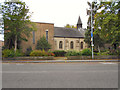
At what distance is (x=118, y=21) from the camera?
Answer: 17.8 metres

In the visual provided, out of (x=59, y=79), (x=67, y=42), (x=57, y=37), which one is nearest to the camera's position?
(x=59, y=79)

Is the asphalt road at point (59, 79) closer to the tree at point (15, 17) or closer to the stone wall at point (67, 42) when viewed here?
the tree at point (15, 17)

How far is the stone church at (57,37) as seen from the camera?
33.9 metres

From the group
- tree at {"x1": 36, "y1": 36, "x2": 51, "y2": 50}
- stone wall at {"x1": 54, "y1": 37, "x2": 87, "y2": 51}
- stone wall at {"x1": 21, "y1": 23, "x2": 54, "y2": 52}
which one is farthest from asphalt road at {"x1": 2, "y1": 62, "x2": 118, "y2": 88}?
stone wall at {"x1": 54, "y1": 37, "x2": 87, "y2": 51}

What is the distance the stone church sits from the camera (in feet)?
111

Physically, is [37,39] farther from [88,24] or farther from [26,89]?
[26,89]

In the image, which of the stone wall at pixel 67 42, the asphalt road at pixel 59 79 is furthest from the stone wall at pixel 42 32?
the asphalt road at pixel 59 79

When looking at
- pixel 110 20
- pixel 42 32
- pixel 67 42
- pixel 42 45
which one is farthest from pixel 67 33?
pixel 110 20

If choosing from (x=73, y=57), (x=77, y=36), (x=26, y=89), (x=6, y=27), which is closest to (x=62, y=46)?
(x=77, y=36)

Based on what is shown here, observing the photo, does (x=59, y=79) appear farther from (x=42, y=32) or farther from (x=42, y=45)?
(x=42, y=32)

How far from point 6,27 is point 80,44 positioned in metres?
28.0

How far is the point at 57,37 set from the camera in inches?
1507

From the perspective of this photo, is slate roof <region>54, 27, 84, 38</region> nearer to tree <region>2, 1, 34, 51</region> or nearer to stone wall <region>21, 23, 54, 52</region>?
stone wall <region>21, 23, 54, 52</region>

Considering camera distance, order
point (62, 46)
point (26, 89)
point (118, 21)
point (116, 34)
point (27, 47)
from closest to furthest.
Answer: point (26, 89), point (116, 34), point (118, 21), point (27, 47), point (62, 46)
